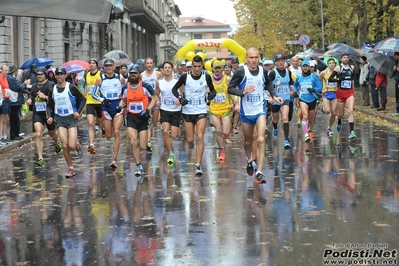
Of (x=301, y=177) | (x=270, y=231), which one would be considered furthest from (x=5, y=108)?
(x=270, y=231)

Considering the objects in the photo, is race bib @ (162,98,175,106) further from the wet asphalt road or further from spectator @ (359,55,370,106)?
spectator @ (359,55,370,106)

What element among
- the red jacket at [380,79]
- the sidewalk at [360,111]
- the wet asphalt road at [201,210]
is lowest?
the wet asphalt road at [201,210]

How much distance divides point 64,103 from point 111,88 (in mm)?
1709

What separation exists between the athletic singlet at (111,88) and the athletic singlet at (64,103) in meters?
1.55

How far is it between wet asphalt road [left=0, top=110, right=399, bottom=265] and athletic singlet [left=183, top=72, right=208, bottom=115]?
1.06 m

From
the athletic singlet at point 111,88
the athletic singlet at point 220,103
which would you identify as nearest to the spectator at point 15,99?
the athletic singlet at point 111,88

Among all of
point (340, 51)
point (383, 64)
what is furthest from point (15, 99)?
point (340, 51)

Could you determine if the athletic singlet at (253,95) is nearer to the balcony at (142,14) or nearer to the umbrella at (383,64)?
the umbrella at (383,64)

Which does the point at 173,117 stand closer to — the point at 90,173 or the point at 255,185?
the point at 90,173

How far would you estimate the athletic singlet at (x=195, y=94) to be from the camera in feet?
40.2

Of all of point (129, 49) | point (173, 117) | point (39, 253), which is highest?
point (129, 49)

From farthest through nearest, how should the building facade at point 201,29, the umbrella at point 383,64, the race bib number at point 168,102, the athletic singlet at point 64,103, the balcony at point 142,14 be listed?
1. the building facade at point 201,29
2. the balcony at point 142,14
3. the umbrella at point 383,64
4. the race bib number at point 168,102
5. the athletic singlet at point 64,103

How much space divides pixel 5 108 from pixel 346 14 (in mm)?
29530

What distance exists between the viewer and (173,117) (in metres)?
13.0
